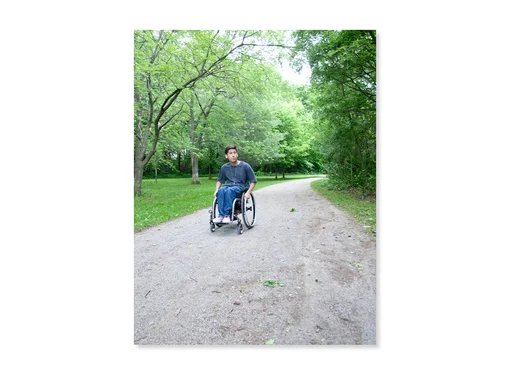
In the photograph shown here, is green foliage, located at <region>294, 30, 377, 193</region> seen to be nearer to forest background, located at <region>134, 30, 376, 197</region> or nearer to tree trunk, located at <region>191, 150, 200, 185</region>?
forest background, located at <region>134, 30, 376, 197</region>

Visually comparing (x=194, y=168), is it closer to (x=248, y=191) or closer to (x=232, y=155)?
(x=232, y=155)

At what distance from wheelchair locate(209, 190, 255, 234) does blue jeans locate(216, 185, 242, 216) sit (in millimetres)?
43

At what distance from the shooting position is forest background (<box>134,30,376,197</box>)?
219 cm

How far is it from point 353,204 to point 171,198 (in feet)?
5.68

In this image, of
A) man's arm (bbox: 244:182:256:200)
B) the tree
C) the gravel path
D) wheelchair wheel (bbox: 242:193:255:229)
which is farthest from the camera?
wheelchair wheel (bbox: 242:193:255:229)

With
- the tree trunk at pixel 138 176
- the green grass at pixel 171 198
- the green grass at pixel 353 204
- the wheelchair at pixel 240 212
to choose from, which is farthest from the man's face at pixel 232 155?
the green grass at pixel 353 204

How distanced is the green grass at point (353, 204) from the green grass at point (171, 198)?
0.20 m

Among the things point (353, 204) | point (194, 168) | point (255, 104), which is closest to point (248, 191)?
point (194, 168)

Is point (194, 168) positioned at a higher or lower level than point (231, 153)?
lower

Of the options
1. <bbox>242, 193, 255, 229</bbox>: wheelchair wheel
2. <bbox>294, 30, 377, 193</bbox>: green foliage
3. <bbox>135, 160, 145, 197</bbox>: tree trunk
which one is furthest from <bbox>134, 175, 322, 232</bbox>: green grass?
<bbox>294, 30, 377, 193</bbox>: green foliage

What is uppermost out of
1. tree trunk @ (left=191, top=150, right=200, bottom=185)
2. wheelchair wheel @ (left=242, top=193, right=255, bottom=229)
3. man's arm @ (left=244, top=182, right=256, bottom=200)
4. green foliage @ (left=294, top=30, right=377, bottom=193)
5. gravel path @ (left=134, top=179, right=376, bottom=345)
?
green foliage @ (left=294, top=30, right=377, bottom=193)
